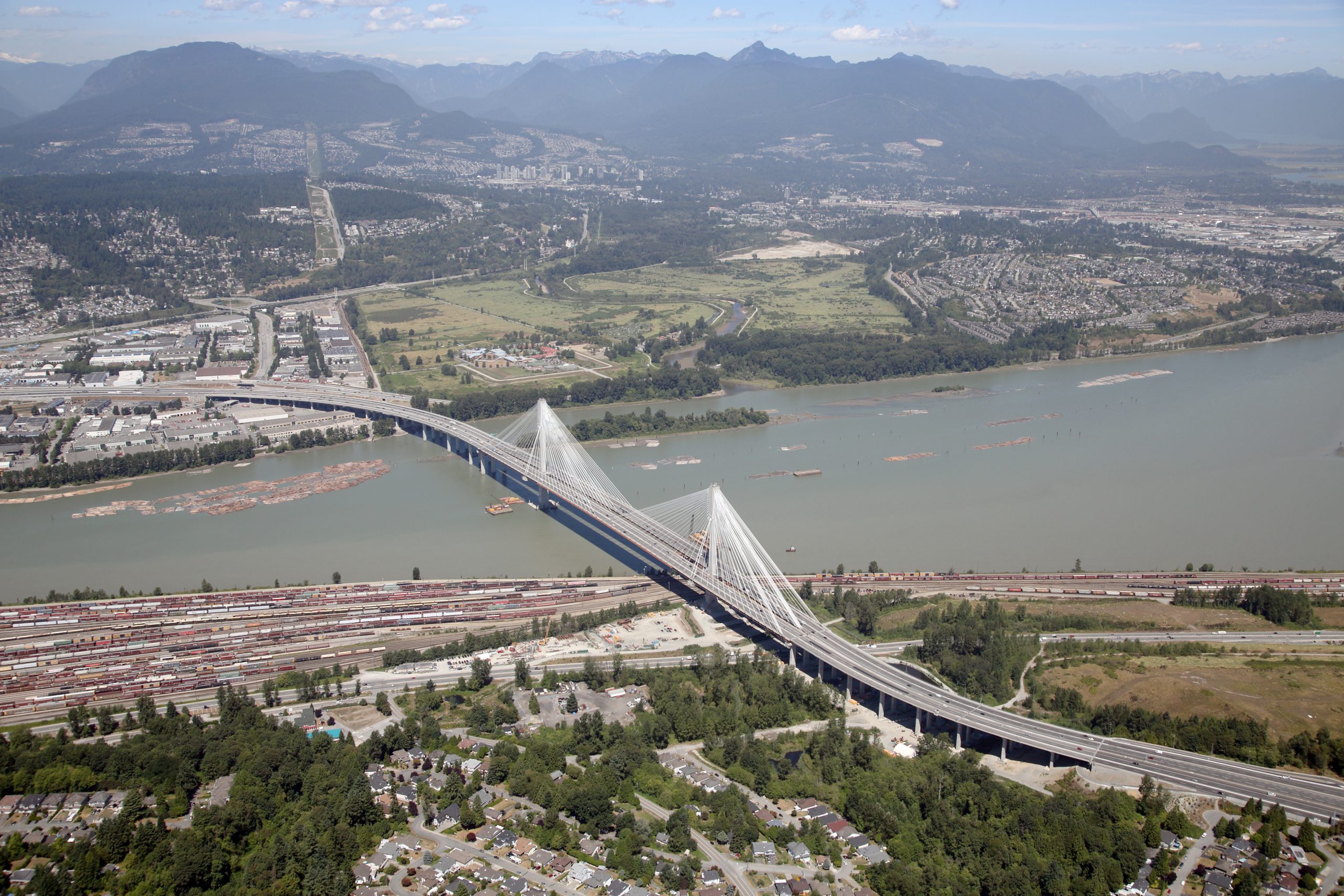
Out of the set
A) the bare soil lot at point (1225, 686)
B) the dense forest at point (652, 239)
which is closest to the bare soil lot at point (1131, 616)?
the bare soil lot at point (1225, 686)

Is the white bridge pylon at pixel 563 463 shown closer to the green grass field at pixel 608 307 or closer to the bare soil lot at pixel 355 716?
the bare soil lot at pixel 355 716

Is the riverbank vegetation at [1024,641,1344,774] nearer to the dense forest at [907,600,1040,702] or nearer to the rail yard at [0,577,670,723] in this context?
the dense forest at [907,600,1040,702]

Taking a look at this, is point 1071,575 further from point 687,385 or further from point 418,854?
point 687,385

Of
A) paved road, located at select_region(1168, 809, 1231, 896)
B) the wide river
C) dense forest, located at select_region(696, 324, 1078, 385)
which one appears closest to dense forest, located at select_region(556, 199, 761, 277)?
dense forest, located at select_region(696, 324, 1078, 385)

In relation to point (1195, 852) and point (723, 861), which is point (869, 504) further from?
point (723, 861)

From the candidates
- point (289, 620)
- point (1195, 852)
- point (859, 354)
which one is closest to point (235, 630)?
point (289, 620)

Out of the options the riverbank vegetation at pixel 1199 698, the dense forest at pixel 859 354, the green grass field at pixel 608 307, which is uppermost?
the green grass field at pixel 608 307

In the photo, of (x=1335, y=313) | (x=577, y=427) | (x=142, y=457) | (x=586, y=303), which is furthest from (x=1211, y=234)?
(x=142, y=457)
